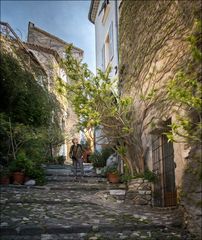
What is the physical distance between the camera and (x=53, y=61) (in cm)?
1878

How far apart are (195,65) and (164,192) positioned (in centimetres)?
304

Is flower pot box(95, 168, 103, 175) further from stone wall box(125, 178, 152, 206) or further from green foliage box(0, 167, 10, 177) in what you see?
stone wall box(125, 178, 152, 206)

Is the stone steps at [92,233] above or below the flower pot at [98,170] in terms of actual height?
below

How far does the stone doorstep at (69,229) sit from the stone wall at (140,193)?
6.48ft

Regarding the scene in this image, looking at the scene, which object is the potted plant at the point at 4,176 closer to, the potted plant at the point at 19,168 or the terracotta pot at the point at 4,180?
the terracotta pot at the point at 4,180

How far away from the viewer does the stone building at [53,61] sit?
17.1 m

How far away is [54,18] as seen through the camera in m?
11.9

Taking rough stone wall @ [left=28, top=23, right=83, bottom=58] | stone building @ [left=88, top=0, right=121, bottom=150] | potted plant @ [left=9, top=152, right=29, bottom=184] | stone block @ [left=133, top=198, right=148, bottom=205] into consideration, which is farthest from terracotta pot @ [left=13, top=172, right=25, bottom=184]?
rough stone wall @ [left=28, top=23, right=83, bottom=58]

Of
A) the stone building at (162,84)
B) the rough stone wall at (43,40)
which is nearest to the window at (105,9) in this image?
the stone building at (162,84)

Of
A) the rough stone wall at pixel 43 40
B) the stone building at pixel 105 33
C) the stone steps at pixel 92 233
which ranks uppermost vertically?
the rough stone wall at pixel 43 40

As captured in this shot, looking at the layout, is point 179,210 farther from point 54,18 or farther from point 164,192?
point 54,18

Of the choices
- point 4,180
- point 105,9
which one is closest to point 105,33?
point 105,9

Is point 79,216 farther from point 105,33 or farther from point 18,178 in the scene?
point 105,33

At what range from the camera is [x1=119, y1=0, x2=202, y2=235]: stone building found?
5469 mm
